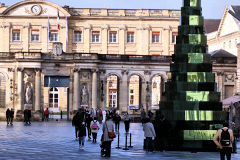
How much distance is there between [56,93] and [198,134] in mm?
61802

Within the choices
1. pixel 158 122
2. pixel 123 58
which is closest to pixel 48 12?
pixel 123 58

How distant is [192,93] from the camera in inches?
1352

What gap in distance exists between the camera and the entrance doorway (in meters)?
78.9

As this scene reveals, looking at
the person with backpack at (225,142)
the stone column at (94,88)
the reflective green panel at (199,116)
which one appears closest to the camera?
the person with backpack at (225,142)

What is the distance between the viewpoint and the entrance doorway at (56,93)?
78.9 metres

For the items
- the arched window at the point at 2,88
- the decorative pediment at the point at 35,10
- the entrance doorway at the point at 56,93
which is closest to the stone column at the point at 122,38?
the decorative pediment at the point at 35,10

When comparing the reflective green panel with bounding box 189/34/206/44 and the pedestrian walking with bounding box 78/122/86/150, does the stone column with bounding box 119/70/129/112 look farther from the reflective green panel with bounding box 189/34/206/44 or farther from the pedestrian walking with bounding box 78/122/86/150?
the pedestrian walking with bounding box 78/122/86/150

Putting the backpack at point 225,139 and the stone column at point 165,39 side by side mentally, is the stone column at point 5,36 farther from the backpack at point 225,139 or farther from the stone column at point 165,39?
the backpack at point 225,139

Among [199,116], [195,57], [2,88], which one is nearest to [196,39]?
[195,57]

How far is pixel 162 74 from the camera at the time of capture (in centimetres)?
8081

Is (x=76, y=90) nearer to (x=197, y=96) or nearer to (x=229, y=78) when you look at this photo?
(x=229, y=78)

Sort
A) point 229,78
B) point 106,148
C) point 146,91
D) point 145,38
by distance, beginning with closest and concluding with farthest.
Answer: point 106,148 < point 146,91 < point 229,78 < point 145,38

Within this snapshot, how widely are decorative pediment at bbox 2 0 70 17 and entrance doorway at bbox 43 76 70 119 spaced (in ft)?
36.2

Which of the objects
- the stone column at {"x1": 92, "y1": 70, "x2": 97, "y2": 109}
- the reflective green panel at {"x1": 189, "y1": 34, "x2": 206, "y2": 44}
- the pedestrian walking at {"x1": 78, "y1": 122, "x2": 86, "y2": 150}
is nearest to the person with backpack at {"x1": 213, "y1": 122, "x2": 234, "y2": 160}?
the pedestrian walking at {"x1": 78, "y1": 122, "x2": 86, "y2": 150}
